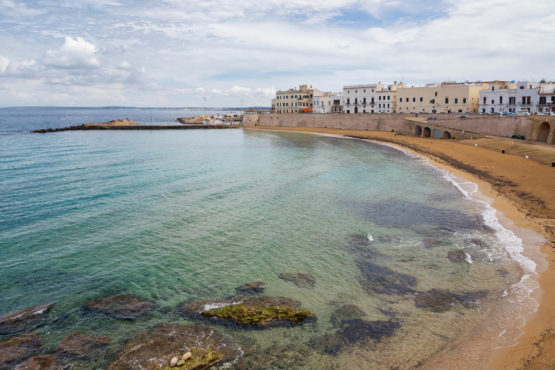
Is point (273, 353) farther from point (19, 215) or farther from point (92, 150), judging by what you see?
point (92, 150)

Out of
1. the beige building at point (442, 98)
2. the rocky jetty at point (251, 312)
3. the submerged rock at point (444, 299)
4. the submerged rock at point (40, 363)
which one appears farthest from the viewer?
the beige building at point (442, 98)

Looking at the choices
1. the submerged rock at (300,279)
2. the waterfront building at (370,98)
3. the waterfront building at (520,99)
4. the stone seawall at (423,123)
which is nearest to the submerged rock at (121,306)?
the submerged rock at (300,279)

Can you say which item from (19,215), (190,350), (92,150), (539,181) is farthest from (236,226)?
(92,150)

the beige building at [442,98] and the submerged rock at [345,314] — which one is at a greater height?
the beige building at [442,98]

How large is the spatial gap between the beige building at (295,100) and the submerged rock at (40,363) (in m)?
109

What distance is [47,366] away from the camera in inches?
400

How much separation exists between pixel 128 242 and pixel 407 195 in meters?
20.4

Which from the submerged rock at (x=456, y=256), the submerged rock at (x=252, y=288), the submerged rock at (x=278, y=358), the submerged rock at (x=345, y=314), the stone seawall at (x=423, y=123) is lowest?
the submerged rock at (x=278, y=358)

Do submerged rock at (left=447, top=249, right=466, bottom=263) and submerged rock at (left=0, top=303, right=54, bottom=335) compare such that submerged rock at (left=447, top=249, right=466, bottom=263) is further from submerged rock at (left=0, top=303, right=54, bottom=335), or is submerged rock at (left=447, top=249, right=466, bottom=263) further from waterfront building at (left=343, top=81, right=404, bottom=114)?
waterfront building at (left=343, top=81, right=404, bottom=114)

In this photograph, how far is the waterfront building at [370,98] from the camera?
90.3 m

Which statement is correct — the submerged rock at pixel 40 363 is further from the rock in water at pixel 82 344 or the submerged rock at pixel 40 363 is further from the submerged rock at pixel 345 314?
the submerged rock at pixel 345 314

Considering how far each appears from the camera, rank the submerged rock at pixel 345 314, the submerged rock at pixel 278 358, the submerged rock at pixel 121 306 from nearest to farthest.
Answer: the submerged rock at pixel 278 358, the submerged rock at pixel 345 314, the submerged rock at pixel 121 306

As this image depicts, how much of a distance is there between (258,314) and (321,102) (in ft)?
347

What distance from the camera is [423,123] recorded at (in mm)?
69688
